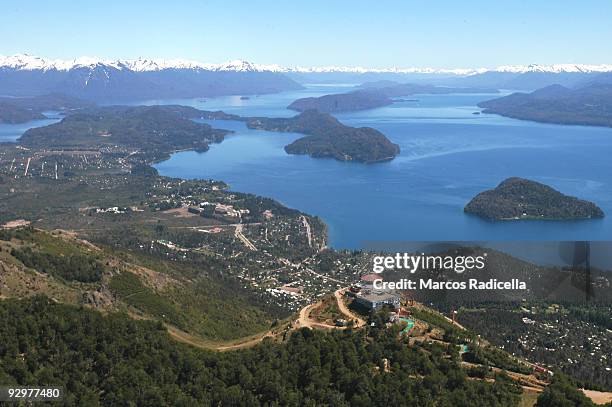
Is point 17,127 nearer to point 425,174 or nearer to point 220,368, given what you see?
point 425,174

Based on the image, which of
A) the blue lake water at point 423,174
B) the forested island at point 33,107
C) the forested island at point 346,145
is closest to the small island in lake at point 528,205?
the blue lake water at point 423,174

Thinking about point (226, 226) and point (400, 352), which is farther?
→ point (226, 226)

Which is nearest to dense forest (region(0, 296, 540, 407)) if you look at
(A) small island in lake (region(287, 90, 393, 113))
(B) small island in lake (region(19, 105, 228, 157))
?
(B) small island in lake (region(19, 105, 228, 157))

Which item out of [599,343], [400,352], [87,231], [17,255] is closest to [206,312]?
[17,255]

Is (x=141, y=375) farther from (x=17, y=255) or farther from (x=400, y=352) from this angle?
(x=17, y=255)

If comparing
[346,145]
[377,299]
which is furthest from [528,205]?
[377,299]

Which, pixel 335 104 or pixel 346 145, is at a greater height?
pixel 335 104

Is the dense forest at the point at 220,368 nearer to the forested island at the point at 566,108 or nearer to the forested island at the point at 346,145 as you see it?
the forested island at the point at 346,145
